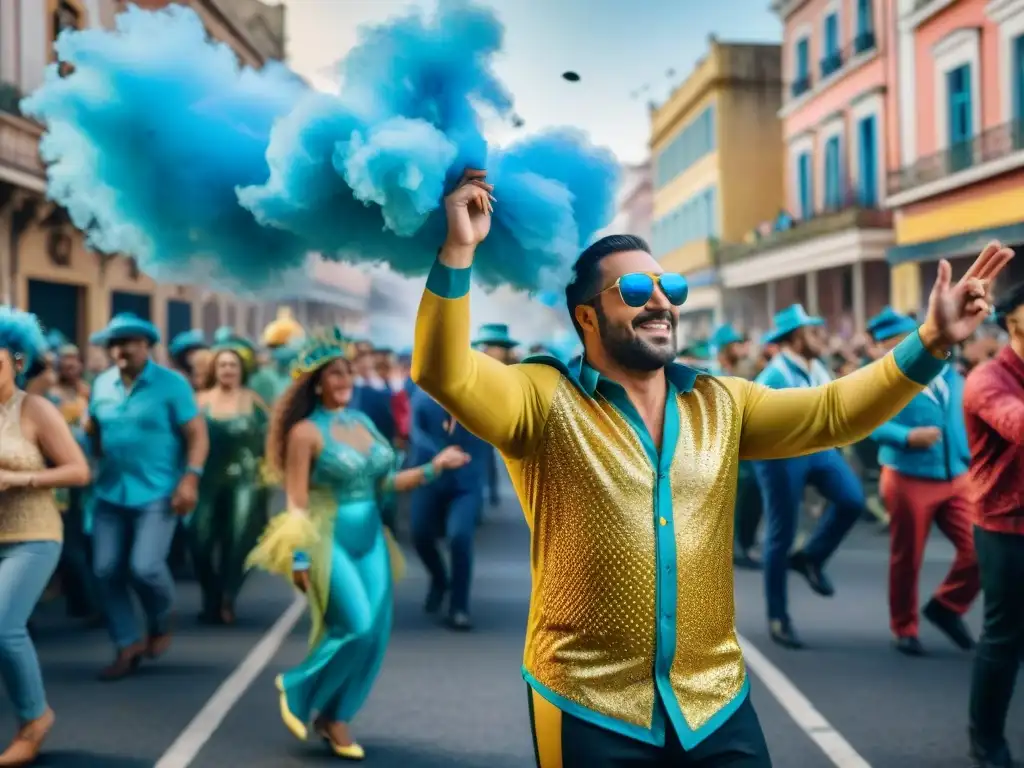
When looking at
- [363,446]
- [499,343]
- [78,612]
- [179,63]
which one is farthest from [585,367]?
[78,612]

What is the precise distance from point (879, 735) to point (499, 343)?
428cm

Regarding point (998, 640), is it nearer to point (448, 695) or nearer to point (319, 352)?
point (448, 695)

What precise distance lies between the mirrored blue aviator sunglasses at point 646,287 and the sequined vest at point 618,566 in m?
0.27

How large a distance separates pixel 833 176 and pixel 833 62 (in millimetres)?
2990

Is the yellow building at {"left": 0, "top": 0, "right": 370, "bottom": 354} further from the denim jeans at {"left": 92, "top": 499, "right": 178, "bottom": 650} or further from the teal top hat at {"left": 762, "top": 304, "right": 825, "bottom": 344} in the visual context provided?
the teal top hat at {"left": 762, "top": 304, "right": 825, "bottom": 344}

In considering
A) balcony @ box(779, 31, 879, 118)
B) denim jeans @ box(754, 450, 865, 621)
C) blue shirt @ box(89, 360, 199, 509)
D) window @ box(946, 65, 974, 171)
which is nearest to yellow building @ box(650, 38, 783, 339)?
balcony @ box(779, 31, 879, 118)

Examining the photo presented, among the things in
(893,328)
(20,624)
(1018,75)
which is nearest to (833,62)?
(1018,75)

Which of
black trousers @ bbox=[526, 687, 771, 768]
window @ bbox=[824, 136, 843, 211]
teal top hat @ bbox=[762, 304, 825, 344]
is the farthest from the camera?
window @ bbox=[824, 136, 843, 211]

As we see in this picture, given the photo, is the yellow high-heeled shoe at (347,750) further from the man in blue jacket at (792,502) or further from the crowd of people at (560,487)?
the man in blue jacket at (792,502)

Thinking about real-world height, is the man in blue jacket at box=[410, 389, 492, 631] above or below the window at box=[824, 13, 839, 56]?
below

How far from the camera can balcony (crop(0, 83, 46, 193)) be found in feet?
54.5

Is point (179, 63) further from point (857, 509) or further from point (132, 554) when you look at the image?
point (857, 509)

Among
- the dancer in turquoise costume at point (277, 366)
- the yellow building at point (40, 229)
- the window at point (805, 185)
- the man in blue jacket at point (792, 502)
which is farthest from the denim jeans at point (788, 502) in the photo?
the window at point (805, 185)

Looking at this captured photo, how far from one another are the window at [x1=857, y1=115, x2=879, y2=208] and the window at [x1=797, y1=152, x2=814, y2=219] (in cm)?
397
